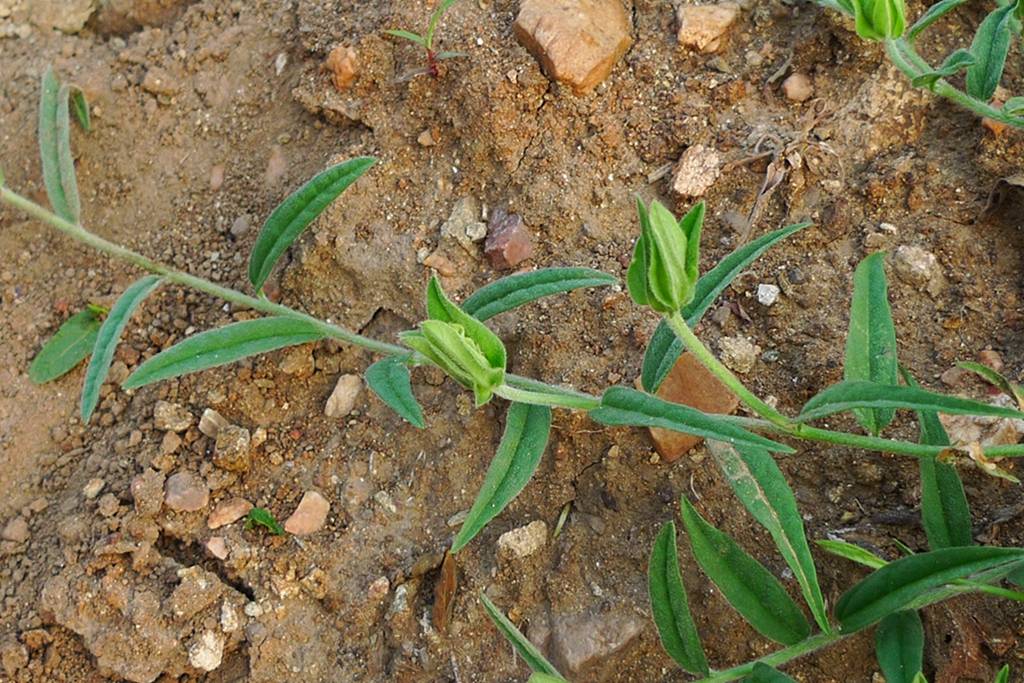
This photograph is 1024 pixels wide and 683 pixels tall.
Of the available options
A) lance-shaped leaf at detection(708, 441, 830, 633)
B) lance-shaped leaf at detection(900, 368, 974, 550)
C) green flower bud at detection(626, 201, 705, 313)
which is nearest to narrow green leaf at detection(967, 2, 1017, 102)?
lance-shaped leaf at detection(900, 368, 974, 550)

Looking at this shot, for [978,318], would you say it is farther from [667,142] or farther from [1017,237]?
[667,142]

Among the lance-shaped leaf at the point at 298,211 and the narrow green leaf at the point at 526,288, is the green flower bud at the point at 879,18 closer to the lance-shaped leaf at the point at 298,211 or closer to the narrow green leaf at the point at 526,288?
the narrow green leaf at the point at 526,288

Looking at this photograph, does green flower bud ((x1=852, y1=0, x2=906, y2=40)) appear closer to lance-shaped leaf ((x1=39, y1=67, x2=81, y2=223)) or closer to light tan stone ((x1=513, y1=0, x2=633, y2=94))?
light tan stone ((x1=513, y1=0, x2=633, y2=94))

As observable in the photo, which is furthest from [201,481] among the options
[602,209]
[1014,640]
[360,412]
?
[1014,640]

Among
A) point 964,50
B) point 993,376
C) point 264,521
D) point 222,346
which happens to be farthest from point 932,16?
point 264,521

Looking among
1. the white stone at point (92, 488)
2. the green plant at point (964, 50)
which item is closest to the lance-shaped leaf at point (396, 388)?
the white stone at point (92, 488)

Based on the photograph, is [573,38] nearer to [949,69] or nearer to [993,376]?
[949,69]
